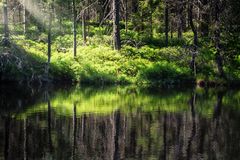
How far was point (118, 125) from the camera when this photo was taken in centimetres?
2172

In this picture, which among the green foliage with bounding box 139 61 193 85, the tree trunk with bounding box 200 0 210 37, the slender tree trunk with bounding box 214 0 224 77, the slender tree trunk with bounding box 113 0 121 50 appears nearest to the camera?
the green foliage with bounding box 139 61 193 85

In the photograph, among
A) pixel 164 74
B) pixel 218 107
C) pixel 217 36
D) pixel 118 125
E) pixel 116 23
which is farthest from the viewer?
pixel 217 36

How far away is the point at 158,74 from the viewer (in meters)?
41.3

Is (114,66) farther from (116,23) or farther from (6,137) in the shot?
(6,137)

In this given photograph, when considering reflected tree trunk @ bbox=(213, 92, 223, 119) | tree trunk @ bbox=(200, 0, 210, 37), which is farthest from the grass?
reflected tree trunk @ bbox=(213, 92, 223, 119)

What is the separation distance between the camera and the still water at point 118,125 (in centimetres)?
1675

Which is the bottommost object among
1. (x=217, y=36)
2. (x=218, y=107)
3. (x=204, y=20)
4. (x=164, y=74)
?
(x=218, y=107)

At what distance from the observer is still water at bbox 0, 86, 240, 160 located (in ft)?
55.0

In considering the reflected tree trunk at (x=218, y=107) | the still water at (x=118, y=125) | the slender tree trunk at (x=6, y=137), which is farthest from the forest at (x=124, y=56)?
the slender tree trunk at (x=6, y=137)

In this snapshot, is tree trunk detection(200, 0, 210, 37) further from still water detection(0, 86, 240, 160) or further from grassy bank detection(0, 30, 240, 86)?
still water detection(0, 86, 240, 160)

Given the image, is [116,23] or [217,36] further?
[217,36]

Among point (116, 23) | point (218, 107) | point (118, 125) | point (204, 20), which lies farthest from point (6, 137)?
point (204, 20)

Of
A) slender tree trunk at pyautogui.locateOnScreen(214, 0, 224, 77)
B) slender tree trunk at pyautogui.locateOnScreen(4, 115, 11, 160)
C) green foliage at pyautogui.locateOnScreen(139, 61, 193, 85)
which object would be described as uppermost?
slender tree trunk at pyautogui.locateOnScreen(214, 0, 224, 77)

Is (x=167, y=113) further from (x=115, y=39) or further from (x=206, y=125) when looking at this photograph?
(x=115, y=39)
